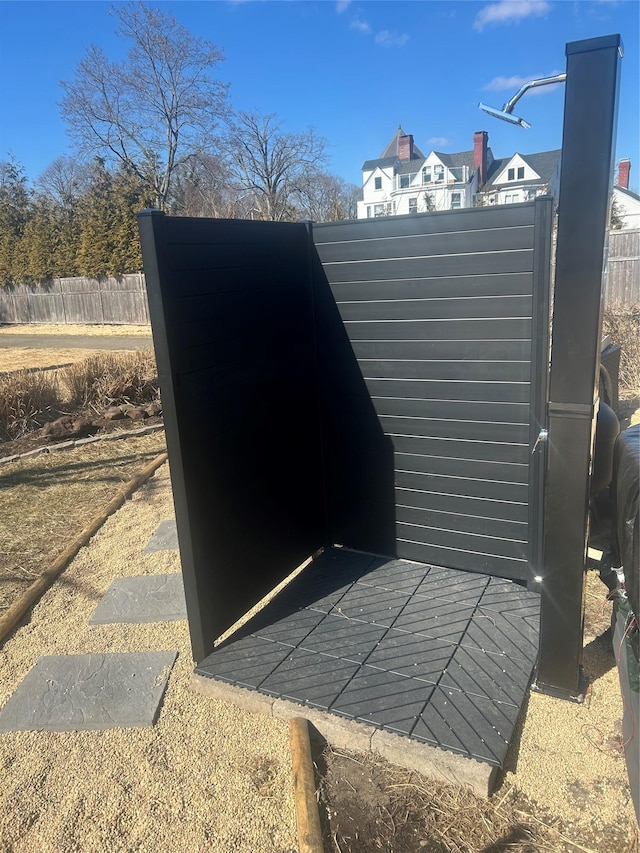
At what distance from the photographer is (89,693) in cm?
264

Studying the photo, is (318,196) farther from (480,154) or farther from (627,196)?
(627,196)

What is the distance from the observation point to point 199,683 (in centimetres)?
265

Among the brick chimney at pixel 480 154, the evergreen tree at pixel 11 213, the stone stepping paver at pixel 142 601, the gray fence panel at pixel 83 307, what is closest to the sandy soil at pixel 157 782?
the stone stepping paver at pixel 142 601

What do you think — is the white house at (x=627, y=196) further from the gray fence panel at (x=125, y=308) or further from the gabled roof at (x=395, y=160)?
the gray fence panel at (x=125, y=308)

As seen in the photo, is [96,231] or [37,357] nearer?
[37,357]

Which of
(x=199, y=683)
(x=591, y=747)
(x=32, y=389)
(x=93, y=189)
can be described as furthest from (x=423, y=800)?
(x=93, y=189)

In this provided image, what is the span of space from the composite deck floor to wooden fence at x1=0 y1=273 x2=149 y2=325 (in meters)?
18.2

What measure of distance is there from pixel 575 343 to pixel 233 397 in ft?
4.90

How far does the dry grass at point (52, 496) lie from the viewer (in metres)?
3.88

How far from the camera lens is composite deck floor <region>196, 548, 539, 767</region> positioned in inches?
91.9

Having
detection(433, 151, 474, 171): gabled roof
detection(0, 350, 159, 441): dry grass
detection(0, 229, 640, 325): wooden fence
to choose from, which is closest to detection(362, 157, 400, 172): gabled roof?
detection(433, 151, 474, 171): gabled roof

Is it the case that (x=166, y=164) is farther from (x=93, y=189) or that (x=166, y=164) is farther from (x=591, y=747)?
(x=591, y=747)

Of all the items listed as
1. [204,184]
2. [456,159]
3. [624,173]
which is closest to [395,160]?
[456,159]

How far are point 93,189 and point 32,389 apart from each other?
17746 millimetres
